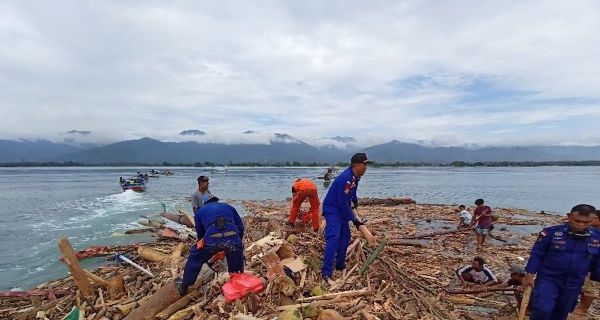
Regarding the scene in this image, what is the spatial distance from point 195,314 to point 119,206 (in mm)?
26941

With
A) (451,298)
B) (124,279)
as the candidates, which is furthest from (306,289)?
(124,279)

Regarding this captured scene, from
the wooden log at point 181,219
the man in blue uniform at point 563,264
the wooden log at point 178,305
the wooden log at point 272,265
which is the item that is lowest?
the wooden log at point 181,219

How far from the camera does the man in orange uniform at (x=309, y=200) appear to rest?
977cm

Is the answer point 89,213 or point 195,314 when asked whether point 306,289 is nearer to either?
point 195,314

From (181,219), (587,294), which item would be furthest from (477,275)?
(181,219)

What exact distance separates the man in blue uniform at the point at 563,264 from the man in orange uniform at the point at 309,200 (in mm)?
5392

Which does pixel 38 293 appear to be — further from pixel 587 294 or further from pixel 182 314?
pixel 587 294

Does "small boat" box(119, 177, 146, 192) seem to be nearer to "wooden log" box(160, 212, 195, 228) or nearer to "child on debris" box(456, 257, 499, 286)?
"wooden log" box(160, 212, 195, 228)

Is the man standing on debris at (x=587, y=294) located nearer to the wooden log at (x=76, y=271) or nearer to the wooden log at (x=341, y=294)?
the wooden log at (x=341, y=294)

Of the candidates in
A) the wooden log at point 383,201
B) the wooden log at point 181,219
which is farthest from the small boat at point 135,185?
the wooden log at point 383,201

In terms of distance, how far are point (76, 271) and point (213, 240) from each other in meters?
2.85

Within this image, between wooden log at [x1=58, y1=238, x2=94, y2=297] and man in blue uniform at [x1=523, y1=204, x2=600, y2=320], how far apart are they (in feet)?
23.2

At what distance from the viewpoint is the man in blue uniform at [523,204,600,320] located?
15.7 feet

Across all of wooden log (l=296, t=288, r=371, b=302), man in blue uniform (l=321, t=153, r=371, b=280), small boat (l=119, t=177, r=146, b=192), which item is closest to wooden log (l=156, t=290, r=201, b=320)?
wooden log (l=296, t=288, r=371, b=302)
